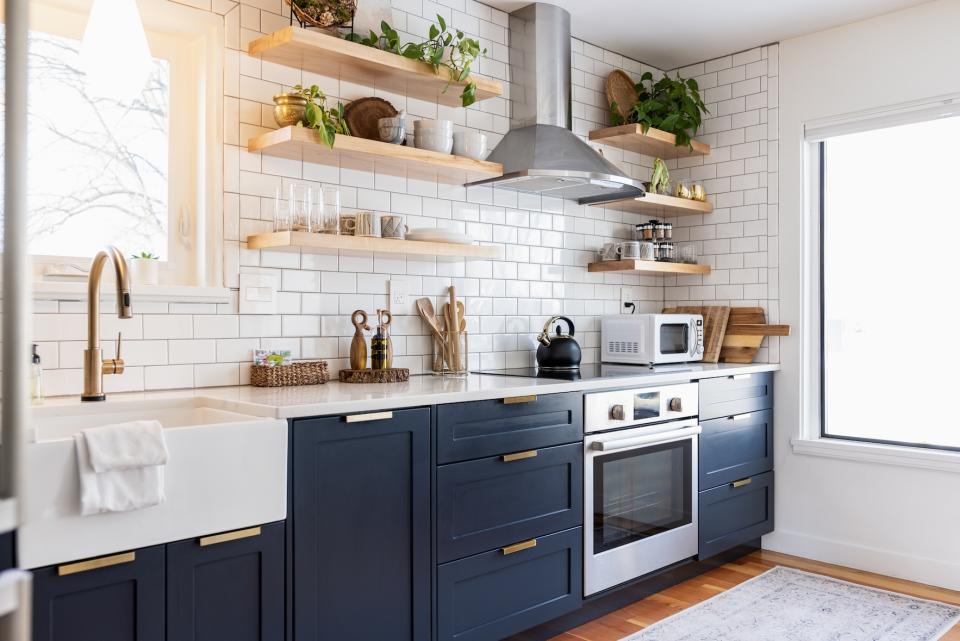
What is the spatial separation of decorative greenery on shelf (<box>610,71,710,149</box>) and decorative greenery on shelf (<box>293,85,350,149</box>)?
1.78 m

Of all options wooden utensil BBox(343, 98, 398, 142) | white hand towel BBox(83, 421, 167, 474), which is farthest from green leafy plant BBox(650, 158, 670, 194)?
white hand towel BBox(83, 421, 167, 474)

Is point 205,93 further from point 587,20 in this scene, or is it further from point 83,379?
point 587,20

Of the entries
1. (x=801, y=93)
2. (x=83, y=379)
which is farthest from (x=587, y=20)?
(x=83, y=379)

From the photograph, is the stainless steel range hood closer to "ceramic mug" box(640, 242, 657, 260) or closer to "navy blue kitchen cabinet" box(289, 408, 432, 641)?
"ceramic mug" box(640, 242, 657, 260)

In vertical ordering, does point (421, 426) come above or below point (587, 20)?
below

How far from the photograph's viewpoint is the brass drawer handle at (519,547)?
104 inches

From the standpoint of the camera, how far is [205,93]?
2.72m

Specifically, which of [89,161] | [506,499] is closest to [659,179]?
[506,499]

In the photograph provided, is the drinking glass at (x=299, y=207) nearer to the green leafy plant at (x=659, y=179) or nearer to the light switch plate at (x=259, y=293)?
the light switch plate at (x=259, y=293)

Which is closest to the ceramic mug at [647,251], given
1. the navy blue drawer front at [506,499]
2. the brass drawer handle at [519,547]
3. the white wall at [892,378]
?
the white wall at [892,378]

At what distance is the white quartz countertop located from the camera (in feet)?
7.05

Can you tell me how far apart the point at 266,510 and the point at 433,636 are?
763mm

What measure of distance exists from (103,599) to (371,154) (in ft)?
5.53

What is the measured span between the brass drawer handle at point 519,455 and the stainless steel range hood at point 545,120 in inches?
47.7
